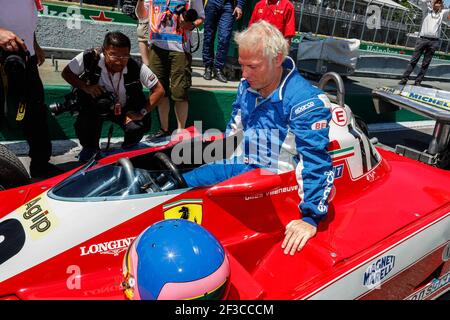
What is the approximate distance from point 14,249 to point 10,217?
0.26 metres

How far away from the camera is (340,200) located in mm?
2709

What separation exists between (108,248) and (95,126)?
2109 mm

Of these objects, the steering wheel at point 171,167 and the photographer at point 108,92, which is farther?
the photographer at point 108,92

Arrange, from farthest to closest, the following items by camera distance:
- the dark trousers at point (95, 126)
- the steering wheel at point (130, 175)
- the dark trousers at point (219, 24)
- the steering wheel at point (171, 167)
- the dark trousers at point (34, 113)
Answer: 1. the dark trousers at point (219, 24)
2. the dark trousers at point (95, 126)
3. the dark trousers at point (34, 113)
4. the steering wheel at point (171, 167)
5. the steering wheel at point (130, 175)

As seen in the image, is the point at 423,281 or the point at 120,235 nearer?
the point at 120,235

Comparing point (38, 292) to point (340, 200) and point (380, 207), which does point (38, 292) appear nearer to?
point (340, 200)

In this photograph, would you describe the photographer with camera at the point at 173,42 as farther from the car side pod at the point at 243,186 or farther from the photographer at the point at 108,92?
the car side pod at the point at 243,186

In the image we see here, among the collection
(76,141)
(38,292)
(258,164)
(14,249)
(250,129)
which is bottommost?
(76,141)

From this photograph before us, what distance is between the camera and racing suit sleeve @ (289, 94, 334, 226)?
7.25 ft

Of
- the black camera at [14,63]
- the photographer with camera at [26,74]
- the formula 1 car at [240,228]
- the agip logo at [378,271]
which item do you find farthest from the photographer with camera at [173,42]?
the agip logo at [378,271]

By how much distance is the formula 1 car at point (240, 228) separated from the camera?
6.23 feet

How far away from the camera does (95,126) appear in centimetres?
385

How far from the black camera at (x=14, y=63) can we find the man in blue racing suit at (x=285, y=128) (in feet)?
5.01
